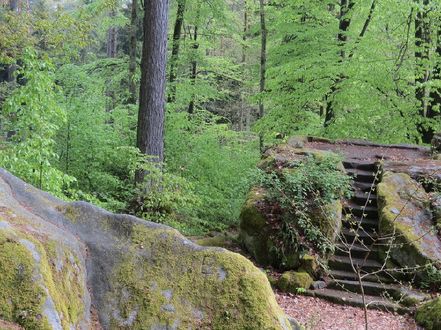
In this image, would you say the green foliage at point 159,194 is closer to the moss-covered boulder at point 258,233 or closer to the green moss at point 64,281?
the moss-covered boulder at point 258,233

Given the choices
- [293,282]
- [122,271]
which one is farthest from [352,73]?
[122,271]

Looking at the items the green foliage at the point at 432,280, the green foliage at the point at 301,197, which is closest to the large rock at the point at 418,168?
the green foliage at the point at 301,197

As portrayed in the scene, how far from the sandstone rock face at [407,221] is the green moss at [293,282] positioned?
5.16 feet

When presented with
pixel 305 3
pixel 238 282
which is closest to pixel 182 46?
pixel 305 3

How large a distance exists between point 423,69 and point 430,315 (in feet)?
25.2

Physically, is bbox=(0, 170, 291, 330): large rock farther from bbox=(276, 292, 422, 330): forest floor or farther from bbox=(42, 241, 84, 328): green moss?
bbox=(276, 292, 422, 330): forest floor

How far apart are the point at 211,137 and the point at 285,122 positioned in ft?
8.48

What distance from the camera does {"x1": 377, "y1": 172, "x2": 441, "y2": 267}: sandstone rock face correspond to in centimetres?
702

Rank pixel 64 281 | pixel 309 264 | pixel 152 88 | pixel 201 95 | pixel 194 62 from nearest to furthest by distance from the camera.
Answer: pixel 64 281, pixel 309 264, pixel 152 88, pixel 201 95, pixel 194 62

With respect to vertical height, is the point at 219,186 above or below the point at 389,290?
above

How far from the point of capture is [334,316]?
6.05m

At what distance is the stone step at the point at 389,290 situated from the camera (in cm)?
644

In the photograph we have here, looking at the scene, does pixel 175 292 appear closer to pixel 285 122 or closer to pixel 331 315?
pixel 331 315

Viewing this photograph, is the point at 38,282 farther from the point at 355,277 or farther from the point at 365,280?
the point at 365,280
